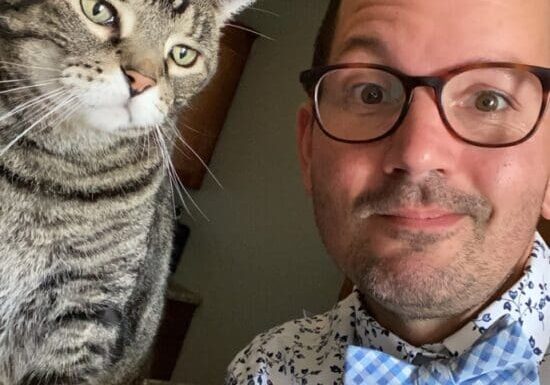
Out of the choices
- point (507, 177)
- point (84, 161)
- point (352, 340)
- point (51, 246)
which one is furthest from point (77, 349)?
point (507, 177)

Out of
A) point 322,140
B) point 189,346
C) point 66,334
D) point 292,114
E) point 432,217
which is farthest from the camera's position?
point 189,346

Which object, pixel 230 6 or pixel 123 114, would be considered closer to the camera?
pixel 123 114

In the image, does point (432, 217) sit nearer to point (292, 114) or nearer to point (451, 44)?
point (451, 44)

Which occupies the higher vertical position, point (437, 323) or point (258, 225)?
point (437, 323)

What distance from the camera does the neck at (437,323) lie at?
841mm

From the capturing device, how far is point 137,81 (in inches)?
35.6

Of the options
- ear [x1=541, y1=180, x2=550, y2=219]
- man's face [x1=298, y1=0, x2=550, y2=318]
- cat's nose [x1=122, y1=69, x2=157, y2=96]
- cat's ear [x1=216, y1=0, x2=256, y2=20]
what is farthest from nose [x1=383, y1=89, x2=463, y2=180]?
cat's ear [x1=216, y1=0, x2=256, y2=20]

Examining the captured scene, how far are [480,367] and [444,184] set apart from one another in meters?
0.20

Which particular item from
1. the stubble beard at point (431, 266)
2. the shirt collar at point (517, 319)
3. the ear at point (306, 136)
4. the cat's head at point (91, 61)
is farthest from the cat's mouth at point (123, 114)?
the shirt collar at point (517, 319)

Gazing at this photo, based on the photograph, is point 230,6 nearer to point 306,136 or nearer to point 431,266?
point 306,136

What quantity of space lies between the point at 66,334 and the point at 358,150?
517 mm

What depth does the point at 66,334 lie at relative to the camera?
3.34 ft

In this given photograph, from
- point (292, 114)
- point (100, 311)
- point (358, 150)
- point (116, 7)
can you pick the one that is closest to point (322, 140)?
point (358, 150)

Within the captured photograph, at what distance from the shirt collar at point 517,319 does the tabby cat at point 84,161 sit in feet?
1.41
